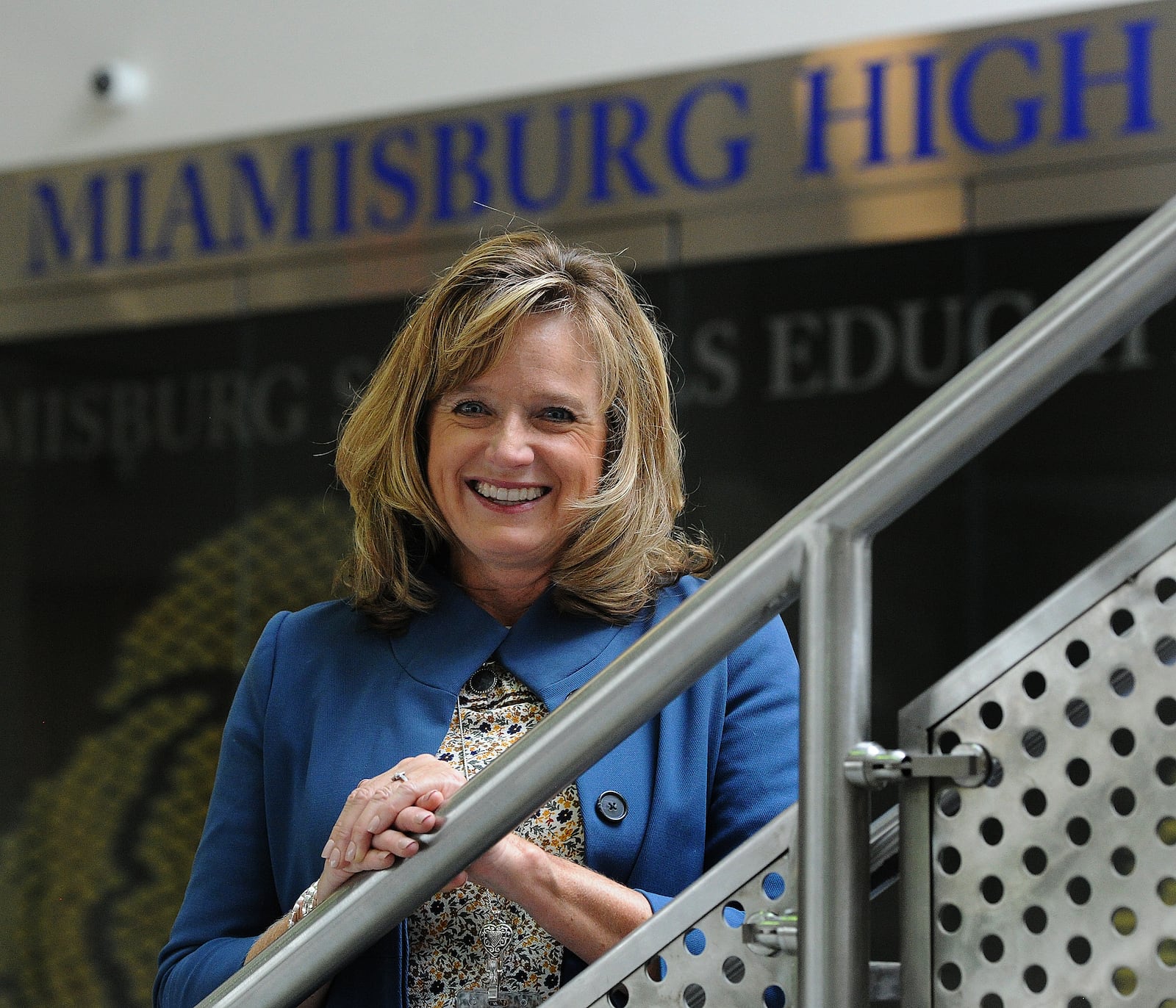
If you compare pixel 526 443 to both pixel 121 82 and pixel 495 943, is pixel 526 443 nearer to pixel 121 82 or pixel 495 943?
pixel 495 943

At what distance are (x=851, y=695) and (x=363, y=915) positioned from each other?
1.48ft

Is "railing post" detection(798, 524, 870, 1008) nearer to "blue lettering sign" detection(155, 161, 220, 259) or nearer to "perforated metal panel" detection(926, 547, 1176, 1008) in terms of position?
"perforated metal panel" detection(926, 547, 1176, 1008)

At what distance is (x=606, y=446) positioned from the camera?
5.90 feet

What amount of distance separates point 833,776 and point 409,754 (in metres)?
0.65

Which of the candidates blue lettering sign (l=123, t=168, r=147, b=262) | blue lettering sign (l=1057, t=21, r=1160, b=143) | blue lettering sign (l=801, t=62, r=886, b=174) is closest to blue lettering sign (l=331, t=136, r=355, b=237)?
blue lettering sign (l=123, t=168, r=147, b=262)

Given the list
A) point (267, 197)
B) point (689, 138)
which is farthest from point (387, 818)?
point (267, 197)

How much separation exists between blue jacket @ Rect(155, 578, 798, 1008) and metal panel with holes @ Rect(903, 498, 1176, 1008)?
485 mm

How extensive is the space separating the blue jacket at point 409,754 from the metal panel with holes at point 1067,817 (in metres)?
0.49

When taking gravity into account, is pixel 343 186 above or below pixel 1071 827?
above

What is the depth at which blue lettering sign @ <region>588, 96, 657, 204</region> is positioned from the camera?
4.82 meters

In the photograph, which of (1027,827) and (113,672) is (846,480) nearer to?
(1027,827)

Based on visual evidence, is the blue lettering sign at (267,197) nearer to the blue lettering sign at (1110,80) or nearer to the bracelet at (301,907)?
the blue lettering sign at (1110,80)

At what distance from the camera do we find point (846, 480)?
1157mm

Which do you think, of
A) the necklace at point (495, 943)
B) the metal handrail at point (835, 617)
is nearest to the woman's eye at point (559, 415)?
the necklace at point (495, 943)
